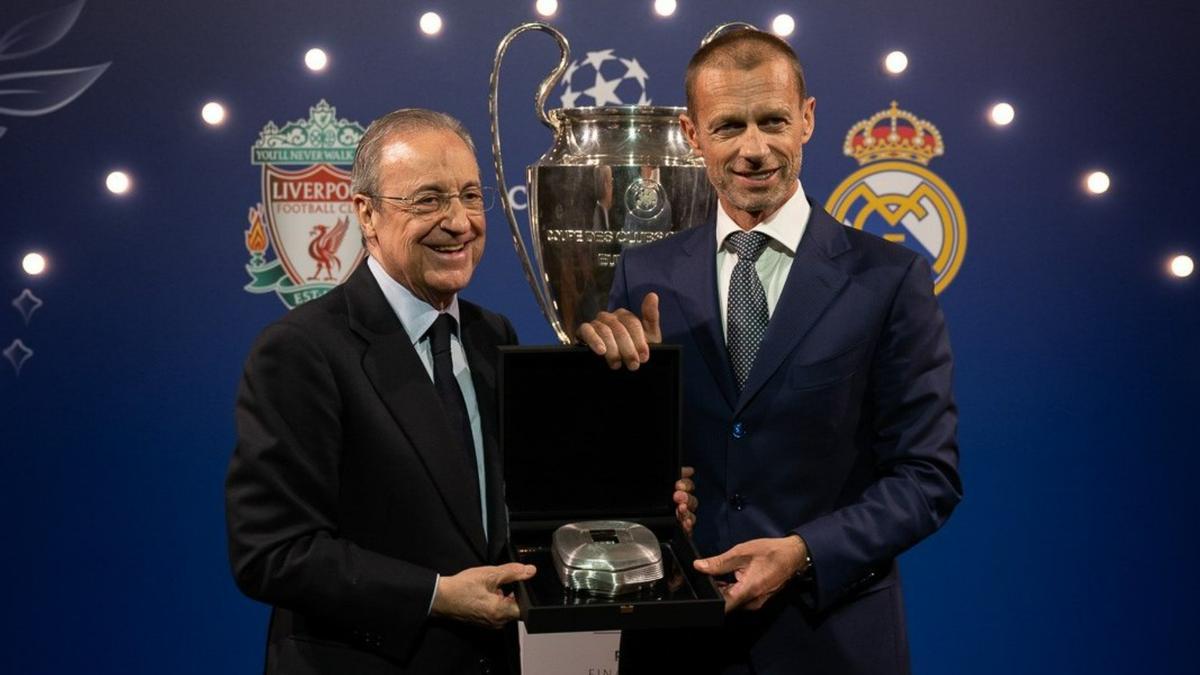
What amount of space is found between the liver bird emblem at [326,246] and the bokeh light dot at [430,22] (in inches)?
20.1

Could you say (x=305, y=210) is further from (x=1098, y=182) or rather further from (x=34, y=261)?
(x=1098, y=182)

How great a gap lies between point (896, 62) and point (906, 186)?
1.00ft

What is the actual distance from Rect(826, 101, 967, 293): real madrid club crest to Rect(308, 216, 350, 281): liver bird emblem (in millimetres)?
1205

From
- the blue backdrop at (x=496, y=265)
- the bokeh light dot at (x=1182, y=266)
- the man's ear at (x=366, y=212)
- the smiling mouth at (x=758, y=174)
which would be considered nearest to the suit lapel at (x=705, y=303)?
the smiling mouth at (x=758, y=174)

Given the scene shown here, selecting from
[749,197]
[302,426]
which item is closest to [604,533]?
[302,426]

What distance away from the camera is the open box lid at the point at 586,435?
5.74ft

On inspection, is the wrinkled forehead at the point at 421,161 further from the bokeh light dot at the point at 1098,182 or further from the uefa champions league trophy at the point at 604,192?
the bokeh light dot at the point at 1098,182

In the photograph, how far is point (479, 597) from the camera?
164 centimetres

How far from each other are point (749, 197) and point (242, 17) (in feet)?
5.55

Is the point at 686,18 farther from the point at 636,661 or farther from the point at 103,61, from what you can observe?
the point at 636,661

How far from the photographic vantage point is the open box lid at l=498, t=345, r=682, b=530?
5.74 ft

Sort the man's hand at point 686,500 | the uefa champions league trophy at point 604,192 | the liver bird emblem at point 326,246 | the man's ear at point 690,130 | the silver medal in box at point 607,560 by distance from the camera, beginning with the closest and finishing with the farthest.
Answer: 1. the silver medal in box at point 607,560
2. the man's hand at point 686,500
3. the man's ear at point 690,130
4. the uefa champions league trophy at point 604,192
5. the liver bird emblem at point 326,246

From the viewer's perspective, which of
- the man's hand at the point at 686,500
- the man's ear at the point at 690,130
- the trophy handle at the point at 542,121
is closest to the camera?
the man's hand at the point at 686,500

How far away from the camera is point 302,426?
1.67 m
